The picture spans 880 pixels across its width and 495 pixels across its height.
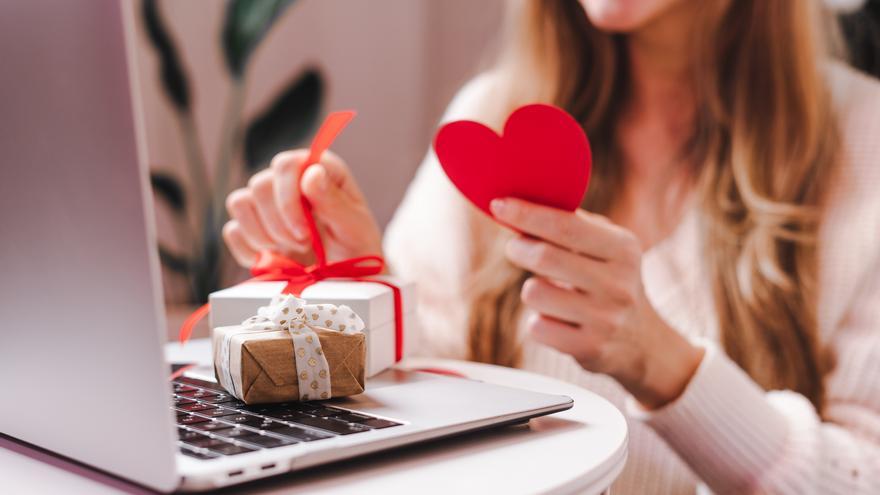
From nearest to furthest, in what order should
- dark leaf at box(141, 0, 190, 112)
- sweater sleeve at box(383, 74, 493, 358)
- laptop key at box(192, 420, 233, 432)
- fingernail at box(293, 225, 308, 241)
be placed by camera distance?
1. laptop key at box(192, 420, 233, 432)
2. fingernail at box(293, 225, 308, 241)
3. sweater sleeve at box(383, 74, 493, 358)
4. dark leaf at box(141, 0, 190, 112)

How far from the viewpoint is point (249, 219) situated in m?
0.80

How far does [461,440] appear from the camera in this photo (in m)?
0.47

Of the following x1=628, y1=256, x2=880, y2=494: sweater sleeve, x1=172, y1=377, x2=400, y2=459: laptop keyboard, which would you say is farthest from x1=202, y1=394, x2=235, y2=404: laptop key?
x1=628, y1=256, x2=880, y2=494: sweater sleeve

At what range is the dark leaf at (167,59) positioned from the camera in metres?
1.62

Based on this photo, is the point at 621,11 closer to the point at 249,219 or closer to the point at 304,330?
the point at 249,219

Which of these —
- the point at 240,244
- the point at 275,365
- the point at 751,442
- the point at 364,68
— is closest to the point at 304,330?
the point at 275,365

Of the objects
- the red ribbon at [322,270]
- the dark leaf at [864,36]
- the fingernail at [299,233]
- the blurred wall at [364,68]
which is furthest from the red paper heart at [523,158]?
the blurred wall at [364,68]

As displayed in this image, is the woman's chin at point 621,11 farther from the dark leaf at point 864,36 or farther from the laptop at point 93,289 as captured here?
the laptop at point 93,289

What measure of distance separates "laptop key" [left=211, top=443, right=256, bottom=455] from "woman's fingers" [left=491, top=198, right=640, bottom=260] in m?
0.26

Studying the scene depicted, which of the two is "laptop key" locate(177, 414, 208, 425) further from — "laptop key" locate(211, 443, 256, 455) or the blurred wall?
the blurred wall

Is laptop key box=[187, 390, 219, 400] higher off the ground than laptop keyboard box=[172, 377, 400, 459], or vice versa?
laptop keyboard box=[172, 377, 400, 459]

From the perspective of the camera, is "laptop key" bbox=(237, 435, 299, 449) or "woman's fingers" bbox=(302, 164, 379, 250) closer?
"laptop key" bbox=(237, 435, 299, 449)

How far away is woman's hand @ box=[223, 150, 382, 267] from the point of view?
0.74 meters

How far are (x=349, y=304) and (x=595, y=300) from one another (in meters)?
0.21
